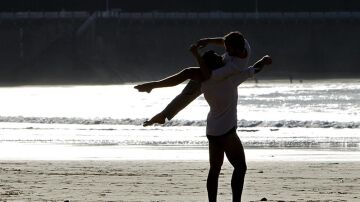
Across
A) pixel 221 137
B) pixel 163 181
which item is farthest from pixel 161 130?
pixel 221 137

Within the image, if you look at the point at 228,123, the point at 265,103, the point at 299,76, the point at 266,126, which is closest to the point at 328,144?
the point at 266,126

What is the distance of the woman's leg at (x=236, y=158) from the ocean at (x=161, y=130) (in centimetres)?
684

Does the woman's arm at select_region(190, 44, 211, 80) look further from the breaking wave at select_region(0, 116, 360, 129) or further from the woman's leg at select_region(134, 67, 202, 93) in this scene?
the breaking wave at select_region(0, 116, 360, 129)

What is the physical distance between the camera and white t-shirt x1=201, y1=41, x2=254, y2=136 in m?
9.23

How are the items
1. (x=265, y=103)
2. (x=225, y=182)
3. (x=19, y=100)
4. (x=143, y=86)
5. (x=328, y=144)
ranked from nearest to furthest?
(x=143, y=86) → (x=225, y=182) → (x=328, y=144) → (x=265, y=103) → (x=19, y=100)

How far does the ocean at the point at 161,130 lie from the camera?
1800cm

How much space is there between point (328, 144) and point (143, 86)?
1160 cm

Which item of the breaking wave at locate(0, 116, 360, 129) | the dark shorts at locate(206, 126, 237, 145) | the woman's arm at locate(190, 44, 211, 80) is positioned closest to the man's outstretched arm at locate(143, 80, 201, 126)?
the woman's arm at locate(190, 44, 211, 80)

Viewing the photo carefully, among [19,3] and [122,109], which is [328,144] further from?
[19,3]

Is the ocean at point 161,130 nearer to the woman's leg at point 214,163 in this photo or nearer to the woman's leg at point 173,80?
the woman's leg at point 214,163

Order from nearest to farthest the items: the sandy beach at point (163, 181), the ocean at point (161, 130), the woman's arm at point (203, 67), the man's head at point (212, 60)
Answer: the woman's arm at point (203, 67), the man's head at point (212, 60), the sandy beach at point (163, 181), the ocean at point (161, 130)

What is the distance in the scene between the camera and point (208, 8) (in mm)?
90188

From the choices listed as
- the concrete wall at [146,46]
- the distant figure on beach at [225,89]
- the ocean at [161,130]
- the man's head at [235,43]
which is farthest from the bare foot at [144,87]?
the concrete wall at [146,46]

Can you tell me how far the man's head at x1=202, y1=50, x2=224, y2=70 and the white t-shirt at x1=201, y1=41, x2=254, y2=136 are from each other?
0.13ft
